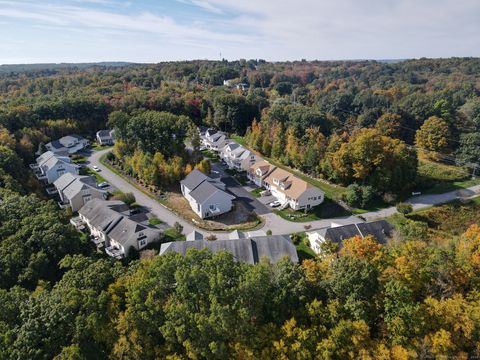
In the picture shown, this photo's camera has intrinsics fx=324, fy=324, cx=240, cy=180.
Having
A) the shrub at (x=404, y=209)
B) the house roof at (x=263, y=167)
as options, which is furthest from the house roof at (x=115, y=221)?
the shrub at (x=404, y=209)

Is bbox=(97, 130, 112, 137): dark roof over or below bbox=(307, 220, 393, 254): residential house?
below

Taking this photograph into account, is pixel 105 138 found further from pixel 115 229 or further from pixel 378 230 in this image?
pixel 378 230

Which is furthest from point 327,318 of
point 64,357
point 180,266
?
point 64,357

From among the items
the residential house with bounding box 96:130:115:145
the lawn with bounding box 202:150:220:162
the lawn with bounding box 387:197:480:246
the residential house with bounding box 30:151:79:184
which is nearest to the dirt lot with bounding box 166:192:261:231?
the lawn with bounding box 387:197:480:246

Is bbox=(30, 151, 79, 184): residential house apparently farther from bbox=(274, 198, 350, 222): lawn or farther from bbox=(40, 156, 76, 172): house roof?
bbox=(274, 198, 350, 222): lawn

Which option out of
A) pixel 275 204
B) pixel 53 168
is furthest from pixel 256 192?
pixel 53 168

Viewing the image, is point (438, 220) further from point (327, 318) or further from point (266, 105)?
point (266, 105)
